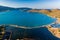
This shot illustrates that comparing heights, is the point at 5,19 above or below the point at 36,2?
below

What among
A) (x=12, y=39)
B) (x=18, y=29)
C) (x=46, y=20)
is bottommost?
(x=12, y=39)

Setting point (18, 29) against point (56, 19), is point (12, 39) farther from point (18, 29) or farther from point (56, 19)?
point (56, 19)

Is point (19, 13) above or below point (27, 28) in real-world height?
above

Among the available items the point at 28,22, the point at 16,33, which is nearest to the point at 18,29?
the point at 16,33

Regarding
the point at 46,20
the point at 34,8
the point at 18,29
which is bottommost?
the point at 18,29

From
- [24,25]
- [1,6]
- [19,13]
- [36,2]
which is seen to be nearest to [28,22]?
[24,25]

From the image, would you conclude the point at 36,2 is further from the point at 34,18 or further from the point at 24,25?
the point at 24,25
